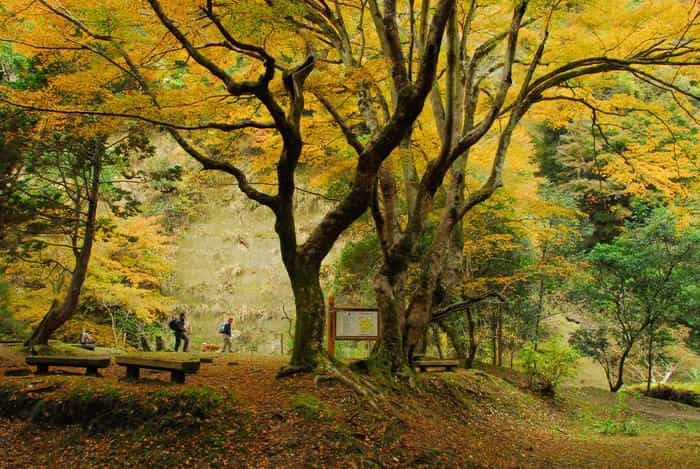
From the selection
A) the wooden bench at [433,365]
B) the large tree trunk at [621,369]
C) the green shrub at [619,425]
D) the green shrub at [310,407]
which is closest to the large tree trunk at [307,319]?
the green shrub at [310,407]

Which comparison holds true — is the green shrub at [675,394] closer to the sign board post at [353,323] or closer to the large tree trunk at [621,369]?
the large tree trunk at [621,369]

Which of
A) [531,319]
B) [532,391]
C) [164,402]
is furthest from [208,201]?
[164,402]

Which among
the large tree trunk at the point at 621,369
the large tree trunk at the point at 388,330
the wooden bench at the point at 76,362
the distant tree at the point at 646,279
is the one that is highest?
the distant tree at the point at 646,279

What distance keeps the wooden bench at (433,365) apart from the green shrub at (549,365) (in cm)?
244

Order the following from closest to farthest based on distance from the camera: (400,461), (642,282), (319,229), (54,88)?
(400,461) → (319,229) → (54,88) → (642,282)

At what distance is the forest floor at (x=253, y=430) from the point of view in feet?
13.6

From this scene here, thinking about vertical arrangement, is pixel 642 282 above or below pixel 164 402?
above

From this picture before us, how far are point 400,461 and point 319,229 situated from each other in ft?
9.13

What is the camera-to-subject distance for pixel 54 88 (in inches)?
298

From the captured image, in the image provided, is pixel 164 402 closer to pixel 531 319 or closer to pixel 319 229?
pixel 319 229

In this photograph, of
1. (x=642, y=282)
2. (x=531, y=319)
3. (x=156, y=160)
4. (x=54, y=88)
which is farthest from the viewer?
(x=156, y=160)

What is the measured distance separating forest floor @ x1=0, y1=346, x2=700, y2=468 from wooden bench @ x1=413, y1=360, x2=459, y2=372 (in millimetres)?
1096

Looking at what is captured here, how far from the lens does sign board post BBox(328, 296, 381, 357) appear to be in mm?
6734

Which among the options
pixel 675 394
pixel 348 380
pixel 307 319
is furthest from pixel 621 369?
pixel 307 319
